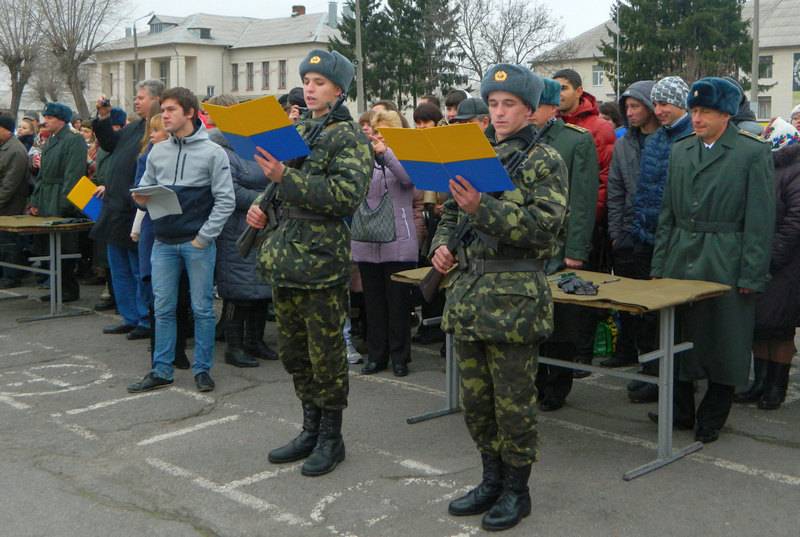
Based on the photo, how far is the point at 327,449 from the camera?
5.00 meters

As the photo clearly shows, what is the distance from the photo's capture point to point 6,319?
9.61 metres

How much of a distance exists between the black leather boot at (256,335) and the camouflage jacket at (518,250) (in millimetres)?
3692

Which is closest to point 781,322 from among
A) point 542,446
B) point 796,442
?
point 796,442

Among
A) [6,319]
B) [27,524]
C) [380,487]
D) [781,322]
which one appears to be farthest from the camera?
[6,319]

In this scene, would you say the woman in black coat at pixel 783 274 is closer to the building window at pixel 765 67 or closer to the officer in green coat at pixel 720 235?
the officer in green coat at pixel 720 235

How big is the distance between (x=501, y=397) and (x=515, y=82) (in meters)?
1.34

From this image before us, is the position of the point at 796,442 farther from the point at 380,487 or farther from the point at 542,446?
the point at 380,487

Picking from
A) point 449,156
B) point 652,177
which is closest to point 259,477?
point 449,156

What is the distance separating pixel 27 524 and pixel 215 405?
2.05 meters

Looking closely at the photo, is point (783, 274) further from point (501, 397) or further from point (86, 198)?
point (86, 198)

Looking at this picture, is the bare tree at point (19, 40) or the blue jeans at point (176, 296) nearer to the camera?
the blue jeans at point (176, 296)

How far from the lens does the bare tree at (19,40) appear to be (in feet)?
186

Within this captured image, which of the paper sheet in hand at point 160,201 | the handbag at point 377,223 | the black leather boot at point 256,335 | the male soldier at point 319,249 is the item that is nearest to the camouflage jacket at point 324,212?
the male soldier at point 319,249

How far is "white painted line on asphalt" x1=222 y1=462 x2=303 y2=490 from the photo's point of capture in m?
4.81
